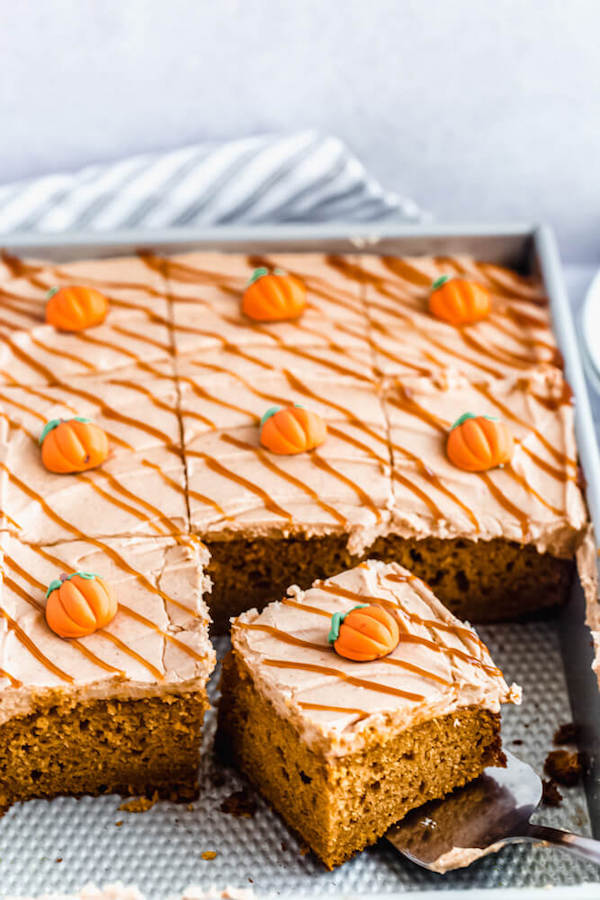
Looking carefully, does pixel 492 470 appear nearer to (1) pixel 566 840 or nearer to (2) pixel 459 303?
(2) pixel 459 303

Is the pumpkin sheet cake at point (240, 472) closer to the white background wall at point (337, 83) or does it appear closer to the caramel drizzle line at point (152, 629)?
the caramel drizzle line at point (152, 629)

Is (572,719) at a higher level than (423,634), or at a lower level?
lower

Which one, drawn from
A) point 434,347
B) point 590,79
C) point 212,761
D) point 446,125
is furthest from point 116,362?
point 590,79

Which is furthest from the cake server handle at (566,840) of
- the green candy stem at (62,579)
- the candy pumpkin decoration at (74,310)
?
the candy pumpkin decoration at (74,310)

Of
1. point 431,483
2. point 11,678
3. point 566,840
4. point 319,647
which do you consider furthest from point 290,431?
point 566,840

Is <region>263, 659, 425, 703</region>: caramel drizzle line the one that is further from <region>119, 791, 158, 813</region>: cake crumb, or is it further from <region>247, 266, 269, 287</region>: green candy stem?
<region>247, 266, 269, 287</region>: green candy stem

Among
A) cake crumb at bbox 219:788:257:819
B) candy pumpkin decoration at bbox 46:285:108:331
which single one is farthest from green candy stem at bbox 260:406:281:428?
cake crumb at bbox 219:788:257:819

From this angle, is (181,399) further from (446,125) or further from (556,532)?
(446,125)
